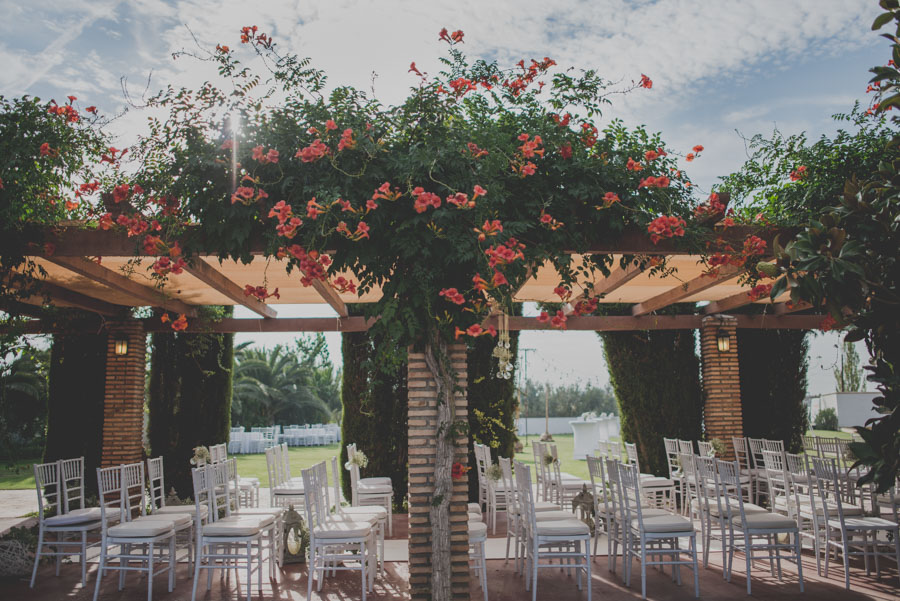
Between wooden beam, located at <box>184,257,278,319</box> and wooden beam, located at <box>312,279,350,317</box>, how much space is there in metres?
0.73

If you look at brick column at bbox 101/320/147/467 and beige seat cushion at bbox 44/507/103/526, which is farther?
brick column at bbox 101/320/147/467

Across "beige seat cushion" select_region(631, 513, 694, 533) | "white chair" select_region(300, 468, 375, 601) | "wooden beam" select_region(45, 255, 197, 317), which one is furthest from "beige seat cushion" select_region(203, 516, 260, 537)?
"beige seat cushion" select_region(631, 513, 694, 533)

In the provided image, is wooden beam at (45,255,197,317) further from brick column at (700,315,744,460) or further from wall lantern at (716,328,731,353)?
wall lantern at (716,328,731,353)

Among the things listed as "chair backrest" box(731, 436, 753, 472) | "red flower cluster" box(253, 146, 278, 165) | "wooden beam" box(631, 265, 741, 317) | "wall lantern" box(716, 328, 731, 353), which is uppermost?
"red flower cluster" box(253, 146, 278, 165)

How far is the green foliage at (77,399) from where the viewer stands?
9023 millimetres

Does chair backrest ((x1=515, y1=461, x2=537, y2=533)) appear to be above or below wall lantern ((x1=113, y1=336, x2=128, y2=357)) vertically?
below

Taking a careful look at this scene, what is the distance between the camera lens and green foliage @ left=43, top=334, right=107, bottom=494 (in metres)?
9.02

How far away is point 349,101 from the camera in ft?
12.9

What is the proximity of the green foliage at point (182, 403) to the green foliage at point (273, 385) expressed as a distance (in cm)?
1148

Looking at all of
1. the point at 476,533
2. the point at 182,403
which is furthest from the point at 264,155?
the point at 182,403

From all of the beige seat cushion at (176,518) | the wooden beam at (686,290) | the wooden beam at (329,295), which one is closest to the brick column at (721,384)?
the wooden beam at (686,290)

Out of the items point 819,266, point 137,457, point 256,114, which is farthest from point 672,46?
point 137,457

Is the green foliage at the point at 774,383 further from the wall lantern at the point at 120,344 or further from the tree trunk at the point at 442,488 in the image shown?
the wall lantern at the point at 120,344

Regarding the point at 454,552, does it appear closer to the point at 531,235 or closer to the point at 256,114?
the point at 531,235
